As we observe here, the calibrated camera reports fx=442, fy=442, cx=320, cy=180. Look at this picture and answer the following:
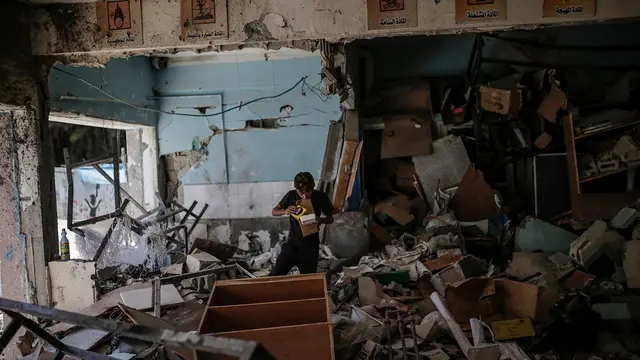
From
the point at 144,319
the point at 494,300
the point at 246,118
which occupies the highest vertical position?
the point at 246,118

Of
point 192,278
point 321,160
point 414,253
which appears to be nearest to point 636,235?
point 414,253

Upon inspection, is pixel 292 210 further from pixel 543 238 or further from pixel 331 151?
pixel 543 238

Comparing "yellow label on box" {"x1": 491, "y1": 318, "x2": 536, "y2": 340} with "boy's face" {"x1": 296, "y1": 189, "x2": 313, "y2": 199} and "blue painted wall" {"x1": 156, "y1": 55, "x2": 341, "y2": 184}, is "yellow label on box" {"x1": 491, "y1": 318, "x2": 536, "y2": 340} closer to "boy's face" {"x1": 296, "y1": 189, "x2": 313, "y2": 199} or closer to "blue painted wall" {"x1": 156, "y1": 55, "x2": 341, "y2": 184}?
"boy's face" {"x1": 296, "y1": 189, "x2": 313, "y2": 199}

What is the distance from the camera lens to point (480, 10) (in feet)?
11.9

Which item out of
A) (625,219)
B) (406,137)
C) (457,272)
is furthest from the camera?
(406,137)

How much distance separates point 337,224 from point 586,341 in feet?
11.6

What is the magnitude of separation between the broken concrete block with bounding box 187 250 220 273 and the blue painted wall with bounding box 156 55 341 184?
233 centimetres

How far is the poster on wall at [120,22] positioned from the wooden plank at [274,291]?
243 cm

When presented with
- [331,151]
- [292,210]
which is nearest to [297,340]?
[292,210]

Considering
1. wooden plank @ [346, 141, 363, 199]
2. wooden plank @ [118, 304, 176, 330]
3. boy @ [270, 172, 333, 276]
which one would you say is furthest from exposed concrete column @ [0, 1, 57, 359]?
wooden plank @ [346, 141, 363, 199]

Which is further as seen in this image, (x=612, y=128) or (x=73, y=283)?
(x=612, y=128)

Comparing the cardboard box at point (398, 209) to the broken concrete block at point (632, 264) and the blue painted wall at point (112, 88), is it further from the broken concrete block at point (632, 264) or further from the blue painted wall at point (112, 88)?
the blue painted wall at point (112, 88)

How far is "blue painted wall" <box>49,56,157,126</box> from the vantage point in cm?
559

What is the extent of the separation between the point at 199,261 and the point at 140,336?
148 inches
